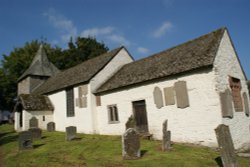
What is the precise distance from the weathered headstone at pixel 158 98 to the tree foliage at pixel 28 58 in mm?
36896

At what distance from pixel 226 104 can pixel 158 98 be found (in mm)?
4587

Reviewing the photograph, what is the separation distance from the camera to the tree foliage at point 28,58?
145ft

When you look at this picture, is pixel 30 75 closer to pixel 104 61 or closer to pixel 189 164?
pixel 104 61

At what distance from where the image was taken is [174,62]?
16391mm

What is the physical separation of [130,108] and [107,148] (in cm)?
512

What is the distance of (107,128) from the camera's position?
19.9 m

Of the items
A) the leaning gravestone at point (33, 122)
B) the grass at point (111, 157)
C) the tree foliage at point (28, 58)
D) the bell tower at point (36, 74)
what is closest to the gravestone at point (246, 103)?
the grass at point (111, 157)

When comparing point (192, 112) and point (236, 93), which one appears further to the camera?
point (236, 93)

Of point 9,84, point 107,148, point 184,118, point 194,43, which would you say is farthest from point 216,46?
point 9,84

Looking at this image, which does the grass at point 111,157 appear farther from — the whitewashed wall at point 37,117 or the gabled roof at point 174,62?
the whitewashed wall at point 37,117

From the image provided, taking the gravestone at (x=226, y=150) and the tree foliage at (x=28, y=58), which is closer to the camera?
the gravestone at (x=226, y=150)

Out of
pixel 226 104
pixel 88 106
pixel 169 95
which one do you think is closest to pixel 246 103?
pixel 226 104

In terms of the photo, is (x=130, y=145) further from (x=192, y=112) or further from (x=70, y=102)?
(x=70, y=102)

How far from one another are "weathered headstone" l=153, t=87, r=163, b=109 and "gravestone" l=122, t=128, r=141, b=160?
17.1 ft
